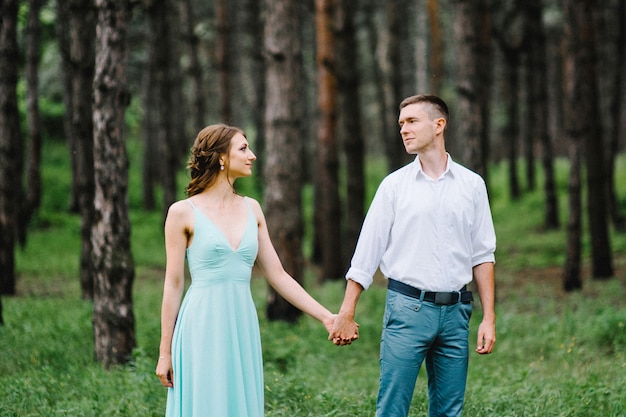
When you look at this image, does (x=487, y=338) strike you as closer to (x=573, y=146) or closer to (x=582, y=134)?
(x=573, y=146)

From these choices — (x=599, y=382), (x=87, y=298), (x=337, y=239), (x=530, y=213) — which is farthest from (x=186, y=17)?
(x=599, y=382)

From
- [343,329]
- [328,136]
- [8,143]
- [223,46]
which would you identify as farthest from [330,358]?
[223,46]

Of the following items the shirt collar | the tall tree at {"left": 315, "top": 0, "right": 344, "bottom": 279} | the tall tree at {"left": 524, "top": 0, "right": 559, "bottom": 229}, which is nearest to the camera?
the shirt collar

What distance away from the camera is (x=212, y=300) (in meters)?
4.38

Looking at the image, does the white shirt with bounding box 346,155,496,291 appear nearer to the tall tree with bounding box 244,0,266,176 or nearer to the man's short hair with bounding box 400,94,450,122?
the man's short hair with bounding box 400,94,450,122

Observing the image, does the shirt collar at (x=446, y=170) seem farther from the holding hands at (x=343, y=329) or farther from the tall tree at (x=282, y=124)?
the tall tree at (x=282, y=124)

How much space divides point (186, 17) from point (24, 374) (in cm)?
1353

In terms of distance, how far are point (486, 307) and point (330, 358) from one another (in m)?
4.61

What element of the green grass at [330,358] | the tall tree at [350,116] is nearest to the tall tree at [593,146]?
the green grass at [330,358]

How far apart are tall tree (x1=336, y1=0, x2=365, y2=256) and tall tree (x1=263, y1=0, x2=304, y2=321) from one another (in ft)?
14.4

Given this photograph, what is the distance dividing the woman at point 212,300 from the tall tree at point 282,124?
21.8 ft

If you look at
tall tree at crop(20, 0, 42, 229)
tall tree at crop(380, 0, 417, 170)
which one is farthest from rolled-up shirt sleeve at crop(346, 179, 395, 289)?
tall tree at crop(380, 0, 417, 170)

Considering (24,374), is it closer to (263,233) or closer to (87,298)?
(263,233)

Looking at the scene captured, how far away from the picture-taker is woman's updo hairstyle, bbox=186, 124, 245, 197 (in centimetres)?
452
